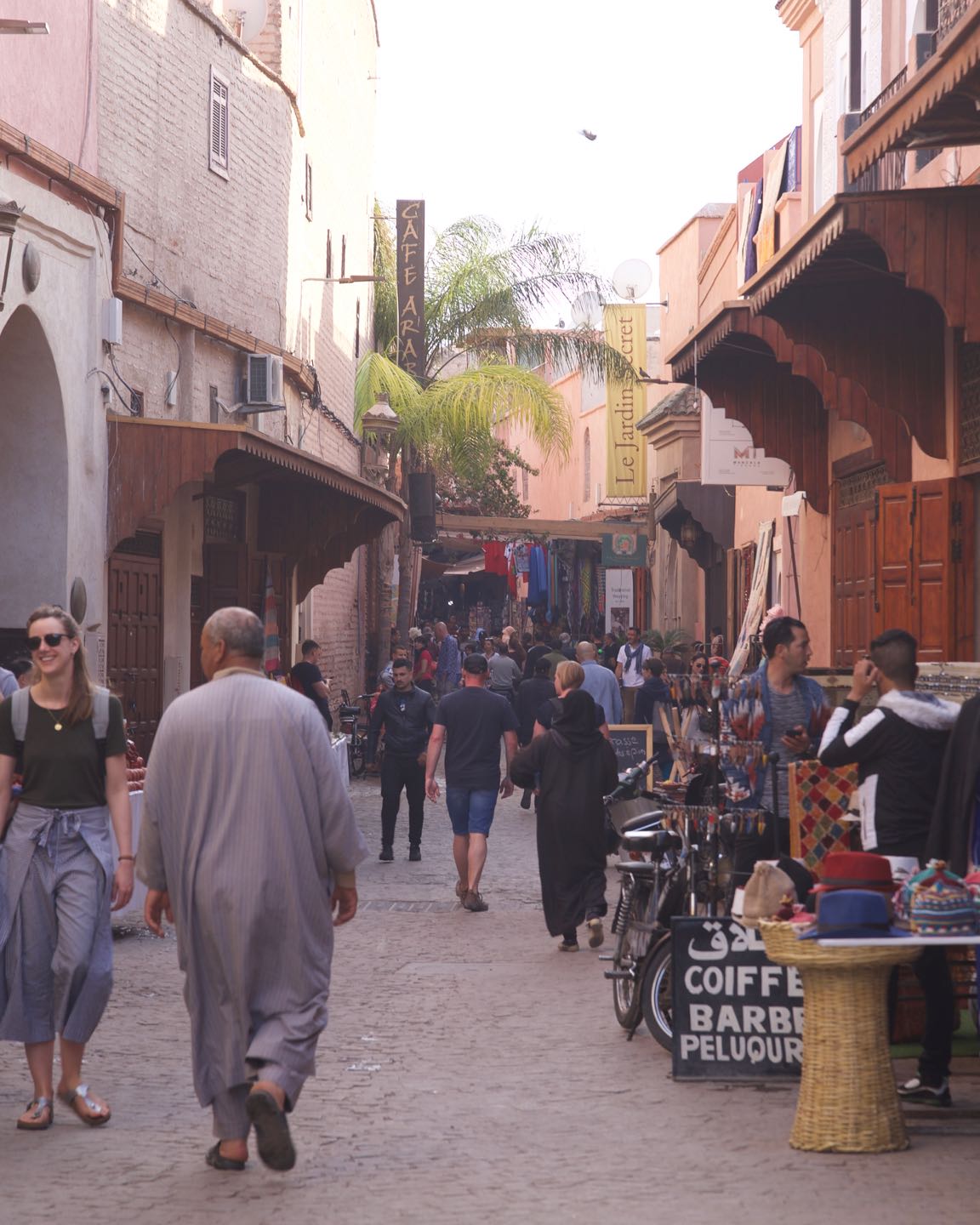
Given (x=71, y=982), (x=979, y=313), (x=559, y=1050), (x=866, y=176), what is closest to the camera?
(x=71, y=982)

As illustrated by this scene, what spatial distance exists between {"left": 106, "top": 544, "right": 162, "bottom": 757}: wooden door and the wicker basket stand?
10666mm

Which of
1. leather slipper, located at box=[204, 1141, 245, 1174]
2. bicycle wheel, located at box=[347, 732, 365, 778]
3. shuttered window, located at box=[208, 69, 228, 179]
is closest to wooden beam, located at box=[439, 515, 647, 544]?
bicycle wheel, located at box=[347, 732, 365, 778]

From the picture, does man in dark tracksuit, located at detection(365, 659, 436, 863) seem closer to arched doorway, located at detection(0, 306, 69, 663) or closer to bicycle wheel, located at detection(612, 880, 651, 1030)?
arched doorway, located at detection(0, 306, 69, 663)

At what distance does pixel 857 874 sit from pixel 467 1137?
1.72m

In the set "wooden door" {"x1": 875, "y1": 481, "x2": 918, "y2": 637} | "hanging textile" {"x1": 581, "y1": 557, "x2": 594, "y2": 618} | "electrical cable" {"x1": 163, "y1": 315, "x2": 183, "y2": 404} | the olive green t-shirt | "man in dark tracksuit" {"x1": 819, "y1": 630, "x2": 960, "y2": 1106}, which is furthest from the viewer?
"hanging textile" {"x1": 581, "y1": 557, "x2": 594, "y2": 618}

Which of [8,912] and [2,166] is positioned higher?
[2,166]

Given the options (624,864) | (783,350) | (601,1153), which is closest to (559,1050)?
(624,864)

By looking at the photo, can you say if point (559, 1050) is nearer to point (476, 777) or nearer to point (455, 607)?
point (476, 777)

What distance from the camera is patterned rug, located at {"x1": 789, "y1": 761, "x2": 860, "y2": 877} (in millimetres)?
8211

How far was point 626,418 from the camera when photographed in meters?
40.5

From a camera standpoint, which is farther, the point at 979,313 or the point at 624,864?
the point at 979,313

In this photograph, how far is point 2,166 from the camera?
41.6ft

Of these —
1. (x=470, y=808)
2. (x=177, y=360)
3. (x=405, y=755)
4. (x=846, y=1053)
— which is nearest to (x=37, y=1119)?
(x=846, y=1053)

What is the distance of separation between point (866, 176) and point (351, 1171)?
1051 cm
